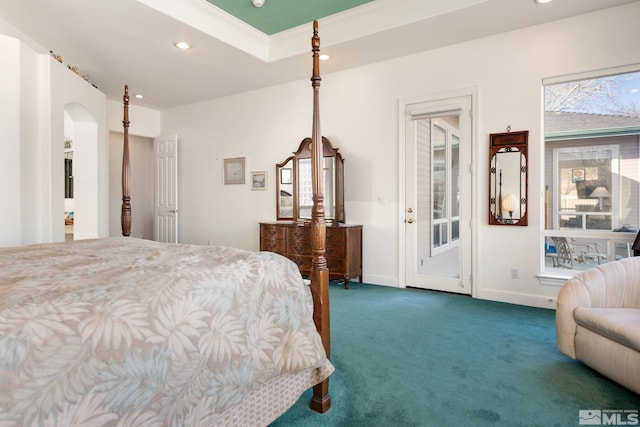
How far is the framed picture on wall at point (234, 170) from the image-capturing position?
19.6 ft

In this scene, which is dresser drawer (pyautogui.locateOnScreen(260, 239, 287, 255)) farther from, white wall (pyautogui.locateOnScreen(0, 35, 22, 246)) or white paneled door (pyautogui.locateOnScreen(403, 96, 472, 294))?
white wall (pyautogui.locateOnScreen(0, 35, 22, 246))

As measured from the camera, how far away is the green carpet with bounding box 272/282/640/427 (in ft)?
6.10

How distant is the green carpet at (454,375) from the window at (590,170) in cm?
86

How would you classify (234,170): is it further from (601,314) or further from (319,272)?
(601,314)

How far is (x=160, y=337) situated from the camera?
3.71 feet

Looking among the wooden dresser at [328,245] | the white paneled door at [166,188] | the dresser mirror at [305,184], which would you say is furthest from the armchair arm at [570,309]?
the white paneled door at [166,188]

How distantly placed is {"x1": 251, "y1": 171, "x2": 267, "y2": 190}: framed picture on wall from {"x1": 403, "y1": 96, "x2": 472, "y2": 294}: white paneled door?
7.31ft

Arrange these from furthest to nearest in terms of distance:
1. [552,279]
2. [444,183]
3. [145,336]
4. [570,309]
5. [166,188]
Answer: [166,188] < [444,183] < [552,279] < [570,309] < [145,336]

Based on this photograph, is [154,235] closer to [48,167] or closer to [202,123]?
[202,123]

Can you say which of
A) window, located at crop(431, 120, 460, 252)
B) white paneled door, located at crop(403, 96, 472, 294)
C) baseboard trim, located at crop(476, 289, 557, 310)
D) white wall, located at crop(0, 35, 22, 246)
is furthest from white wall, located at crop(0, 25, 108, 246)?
baseboard trim, located at crop(476, 289, 557, 310)

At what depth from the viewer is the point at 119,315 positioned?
1073 mm

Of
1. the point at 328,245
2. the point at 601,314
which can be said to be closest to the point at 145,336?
the point at 601,314

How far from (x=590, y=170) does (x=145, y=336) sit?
418 cm

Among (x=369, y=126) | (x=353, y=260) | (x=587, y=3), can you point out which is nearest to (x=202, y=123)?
(x=369, y=126)
